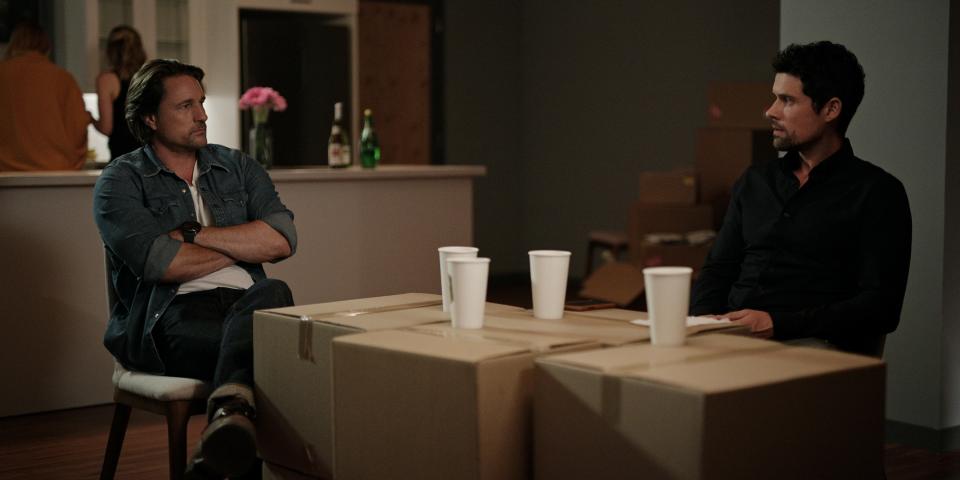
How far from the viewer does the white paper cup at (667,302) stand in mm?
1806

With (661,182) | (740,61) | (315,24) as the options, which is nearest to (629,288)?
(661,182)

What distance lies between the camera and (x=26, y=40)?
495cm

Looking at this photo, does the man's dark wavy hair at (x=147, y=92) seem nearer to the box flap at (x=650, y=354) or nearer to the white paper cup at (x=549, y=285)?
the white paper cup at (x=549, y=285)

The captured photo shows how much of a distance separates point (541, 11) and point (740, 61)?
1.92 m

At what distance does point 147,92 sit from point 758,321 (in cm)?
159

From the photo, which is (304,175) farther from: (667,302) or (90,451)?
(667,302)

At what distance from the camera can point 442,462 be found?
177cm

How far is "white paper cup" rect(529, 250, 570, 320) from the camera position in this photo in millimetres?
2084

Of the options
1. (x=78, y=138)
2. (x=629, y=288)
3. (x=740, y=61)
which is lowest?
(x=629, y=288)

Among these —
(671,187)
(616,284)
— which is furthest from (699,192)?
(616,284)

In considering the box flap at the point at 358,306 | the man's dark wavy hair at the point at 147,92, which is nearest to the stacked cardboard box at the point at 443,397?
the box flap at the point at 358,306

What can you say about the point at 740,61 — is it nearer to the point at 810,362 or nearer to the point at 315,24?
the point at 315,24

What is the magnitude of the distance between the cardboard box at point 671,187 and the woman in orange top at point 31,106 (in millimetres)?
3149

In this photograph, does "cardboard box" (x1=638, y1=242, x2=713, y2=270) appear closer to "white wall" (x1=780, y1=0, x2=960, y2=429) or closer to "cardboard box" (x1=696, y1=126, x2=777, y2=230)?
"cardboard box" (x1=696, y1=126, x2=777, y2=230)
